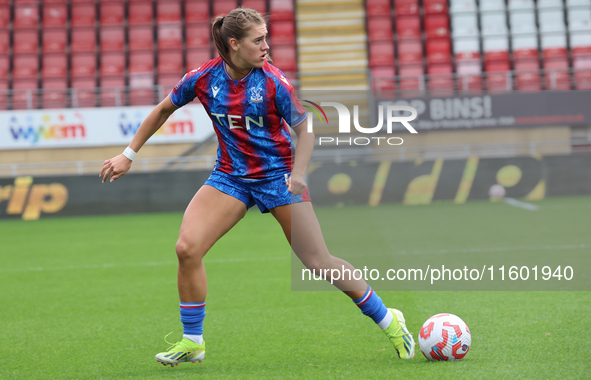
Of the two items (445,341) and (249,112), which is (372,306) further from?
(249,112)

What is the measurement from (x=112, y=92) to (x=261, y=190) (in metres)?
13.3

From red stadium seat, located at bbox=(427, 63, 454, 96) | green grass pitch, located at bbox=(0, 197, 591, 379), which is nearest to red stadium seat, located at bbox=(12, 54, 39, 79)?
green grass pitch, located at bbox=(0, 197, 591, 379)

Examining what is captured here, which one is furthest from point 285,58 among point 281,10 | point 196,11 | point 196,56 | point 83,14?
point 83,14

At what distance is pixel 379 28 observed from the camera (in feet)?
56.0

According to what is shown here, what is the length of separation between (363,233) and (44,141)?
861 centimetres

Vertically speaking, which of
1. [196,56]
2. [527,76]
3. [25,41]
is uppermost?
[25,41]

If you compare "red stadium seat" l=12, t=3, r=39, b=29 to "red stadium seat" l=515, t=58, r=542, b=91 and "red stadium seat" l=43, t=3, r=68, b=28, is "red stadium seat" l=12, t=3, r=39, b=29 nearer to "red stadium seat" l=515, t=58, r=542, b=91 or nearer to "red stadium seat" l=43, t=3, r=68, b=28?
"red stadium seat" l=43, t=3, r=68, b=28

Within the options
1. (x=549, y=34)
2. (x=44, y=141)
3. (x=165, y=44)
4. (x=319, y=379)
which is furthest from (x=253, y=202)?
(x=549, y=34)

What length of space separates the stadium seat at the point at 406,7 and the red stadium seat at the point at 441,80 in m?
2.02

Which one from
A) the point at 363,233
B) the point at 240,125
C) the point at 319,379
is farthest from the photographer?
the point at 363,233

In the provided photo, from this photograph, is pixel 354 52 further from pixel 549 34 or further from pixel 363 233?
pixel 363 233

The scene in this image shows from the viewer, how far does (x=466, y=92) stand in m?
13.8

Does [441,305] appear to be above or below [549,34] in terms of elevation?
below

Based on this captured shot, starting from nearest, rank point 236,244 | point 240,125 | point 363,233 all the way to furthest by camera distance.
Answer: point 240,125, point 236,244, point 363,233
